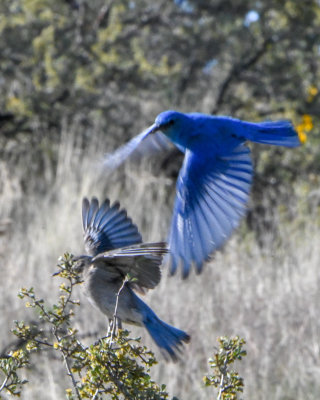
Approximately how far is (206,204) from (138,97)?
570 cm

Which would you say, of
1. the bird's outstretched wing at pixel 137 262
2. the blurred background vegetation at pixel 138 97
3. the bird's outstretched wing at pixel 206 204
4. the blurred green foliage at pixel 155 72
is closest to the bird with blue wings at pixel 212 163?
the bird's outstretched wing at pixel 206 204

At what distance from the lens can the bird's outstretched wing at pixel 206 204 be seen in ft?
9.69

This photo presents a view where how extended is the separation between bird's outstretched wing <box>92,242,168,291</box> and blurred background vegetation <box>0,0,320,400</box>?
3597 millimetres

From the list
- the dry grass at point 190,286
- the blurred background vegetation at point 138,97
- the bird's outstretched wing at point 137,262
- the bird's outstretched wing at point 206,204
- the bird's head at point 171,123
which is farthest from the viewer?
the blurred background vegetation at point 138,97

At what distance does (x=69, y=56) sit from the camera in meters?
8.36

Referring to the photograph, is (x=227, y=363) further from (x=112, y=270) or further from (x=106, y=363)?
(x=112, y=270)

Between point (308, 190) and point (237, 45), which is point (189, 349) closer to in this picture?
point (308, 190)

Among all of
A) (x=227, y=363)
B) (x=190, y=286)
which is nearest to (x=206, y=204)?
(x=227, y=363)

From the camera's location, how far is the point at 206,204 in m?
3.34

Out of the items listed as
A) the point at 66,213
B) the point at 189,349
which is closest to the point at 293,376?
the point at 189,349

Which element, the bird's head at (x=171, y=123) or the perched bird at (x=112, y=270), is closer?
the perched bird at (x=112, y=270)

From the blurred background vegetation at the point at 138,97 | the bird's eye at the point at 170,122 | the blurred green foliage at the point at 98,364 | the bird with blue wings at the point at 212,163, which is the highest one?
the blurred background vegetation at the point at 138,97

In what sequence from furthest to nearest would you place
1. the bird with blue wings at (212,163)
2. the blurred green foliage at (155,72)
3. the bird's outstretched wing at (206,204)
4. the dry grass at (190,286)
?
the blurred green foliage at (155,72)
the dry grass at (190,286)
the bird with blue wings at (212,163)
the bird's outstretched wing at (206,204)

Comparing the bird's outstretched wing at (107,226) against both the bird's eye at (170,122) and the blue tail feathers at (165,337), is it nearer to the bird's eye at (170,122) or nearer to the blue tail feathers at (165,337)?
the blue tail feathers at (165,337)
